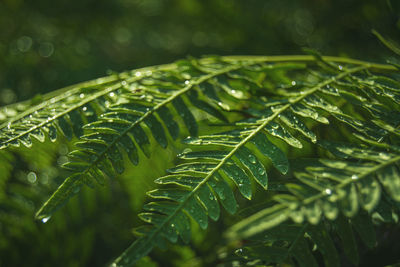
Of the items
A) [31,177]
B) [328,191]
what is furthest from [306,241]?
[31,177]

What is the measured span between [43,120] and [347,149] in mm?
672

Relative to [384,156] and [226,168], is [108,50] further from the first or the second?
[384,156]

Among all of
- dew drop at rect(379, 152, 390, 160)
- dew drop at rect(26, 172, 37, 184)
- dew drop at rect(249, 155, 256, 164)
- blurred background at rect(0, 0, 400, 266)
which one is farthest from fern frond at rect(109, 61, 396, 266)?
dew drop at rect(26, 172, 37, 184)

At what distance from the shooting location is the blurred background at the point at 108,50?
3.95ft

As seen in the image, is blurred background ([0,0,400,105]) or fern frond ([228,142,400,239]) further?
blurred background ([0,0,400,105])

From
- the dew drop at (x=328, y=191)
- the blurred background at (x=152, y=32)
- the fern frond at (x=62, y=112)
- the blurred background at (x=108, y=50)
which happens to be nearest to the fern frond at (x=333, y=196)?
the dew drop at (x=328, y=191)

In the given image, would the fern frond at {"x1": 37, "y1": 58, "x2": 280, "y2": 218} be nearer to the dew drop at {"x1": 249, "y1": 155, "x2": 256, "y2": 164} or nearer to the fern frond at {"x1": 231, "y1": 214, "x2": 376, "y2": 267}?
the dew drop at {"x1": 249, "y1": 155, "x2": 256, "y2": 164}

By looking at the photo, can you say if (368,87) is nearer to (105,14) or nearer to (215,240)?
(215,240)

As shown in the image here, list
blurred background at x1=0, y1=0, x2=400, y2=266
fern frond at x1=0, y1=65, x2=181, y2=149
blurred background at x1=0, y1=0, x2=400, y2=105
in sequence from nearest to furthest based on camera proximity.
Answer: fern frond at x1=0, y1=65, x2=181, y2=149 → blurred background at x1=0, y1=0, x2=400, y2=266 → blurred background at x1=0, y1=0, x2=400, y2=105

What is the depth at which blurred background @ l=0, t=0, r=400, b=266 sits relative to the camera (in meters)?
1.20

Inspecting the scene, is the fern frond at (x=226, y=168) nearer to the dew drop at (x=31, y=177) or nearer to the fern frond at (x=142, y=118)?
the fern frond at (x=142, y=118)

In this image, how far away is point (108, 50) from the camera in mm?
2221

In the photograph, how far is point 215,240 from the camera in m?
1.21

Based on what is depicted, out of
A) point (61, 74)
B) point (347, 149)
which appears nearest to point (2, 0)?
point (61, 74)
